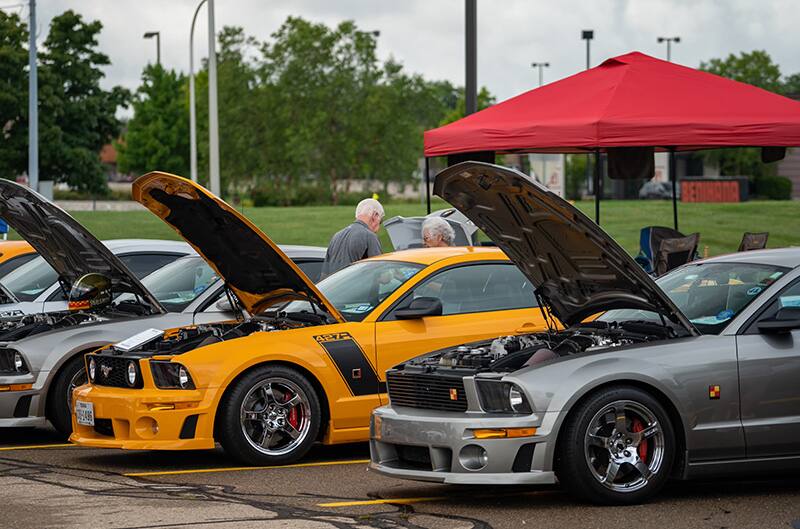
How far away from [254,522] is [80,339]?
12.2 feet

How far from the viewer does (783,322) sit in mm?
7438

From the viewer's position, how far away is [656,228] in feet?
48.7

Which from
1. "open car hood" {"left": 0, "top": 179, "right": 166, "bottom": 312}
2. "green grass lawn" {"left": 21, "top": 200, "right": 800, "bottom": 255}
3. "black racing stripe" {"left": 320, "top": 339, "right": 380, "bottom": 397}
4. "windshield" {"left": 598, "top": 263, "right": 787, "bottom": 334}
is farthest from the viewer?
"green grass lawn" {"left": 21, "top": 200, "right": 800, "bottom": 255}

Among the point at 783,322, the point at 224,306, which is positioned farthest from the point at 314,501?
the point at 224,306

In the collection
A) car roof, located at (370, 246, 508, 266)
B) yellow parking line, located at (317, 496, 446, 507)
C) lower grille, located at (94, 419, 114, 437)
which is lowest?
yellow parking line, located at (317, 496, 446, 507)

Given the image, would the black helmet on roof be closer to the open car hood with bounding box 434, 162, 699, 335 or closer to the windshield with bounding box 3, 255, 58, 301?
the windshield with bounding box 3, 255, 58, 301

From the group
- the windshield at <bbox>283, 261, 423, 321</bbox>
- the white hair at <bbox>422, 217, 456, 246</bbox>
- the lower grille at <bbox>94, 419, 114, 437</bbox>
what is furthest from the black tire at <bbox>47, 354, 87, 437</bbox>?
the white hair at <bbox>422, 217, 456, 246</bbox>

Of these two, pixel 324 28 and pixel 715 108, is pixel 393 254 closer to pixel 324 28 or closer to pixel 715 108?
pixel 715 108

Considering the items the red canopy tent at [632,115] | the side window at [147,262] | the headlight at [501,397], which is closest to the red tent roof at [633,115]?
the red canopy tent at [632,115]

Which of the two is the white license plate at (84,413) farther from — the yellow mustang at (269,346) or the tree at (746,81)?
the tree at (746,81)

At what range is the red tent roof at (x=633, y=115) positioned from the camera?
13164 mm

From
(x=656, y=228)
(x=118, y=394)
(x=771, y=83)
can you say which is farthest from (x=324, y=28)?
(x=118, y=394)

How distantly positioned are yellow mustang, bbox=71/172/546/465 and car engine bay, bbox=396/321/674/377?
4.21ft

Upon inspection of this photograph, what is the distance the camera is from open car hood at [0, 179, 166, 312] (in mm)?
10531
